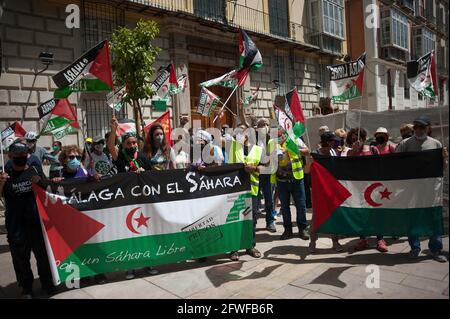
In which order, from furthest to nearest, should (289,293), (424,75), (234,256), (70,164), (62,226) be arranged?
1. (424,75)
2. (234,256)
3. (70,164)
4. (62,226)
5. (289,293)

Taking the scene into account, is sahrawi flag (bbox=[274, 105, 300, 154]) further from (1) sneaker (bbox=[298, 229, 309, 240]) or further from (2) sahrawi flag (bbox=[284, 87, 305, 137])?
(1) sneaker (bbox=[298, 229, 309, 240])

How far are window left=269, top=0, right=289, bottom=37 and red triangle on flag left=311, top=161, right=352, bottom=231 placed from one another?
15683 mm

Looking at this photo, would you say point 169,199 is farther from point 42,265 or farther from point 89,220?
point 42,265

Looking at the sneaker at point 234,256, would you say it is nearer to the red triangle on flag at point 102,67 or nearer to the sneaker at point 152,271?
the sneaker at point 152,271

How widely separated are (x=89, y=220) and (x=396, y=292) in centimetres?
331

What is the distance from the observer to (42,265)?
4.36 metres

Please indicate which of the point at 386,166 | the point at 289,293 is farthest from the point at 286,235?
the point at 289,293

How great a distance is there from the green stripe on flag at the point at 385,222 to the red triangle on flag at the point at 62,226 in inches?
118

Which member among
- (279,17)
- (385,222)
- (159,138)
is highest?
(279,17)

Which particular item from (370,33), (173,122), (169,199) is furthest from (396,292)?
(370,33)

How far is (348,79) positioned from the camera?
714cm

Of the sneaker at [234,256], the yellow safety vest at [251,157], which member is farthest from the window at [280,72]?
the sneaker at [234,256]

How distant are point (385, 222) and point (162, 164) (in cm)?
296

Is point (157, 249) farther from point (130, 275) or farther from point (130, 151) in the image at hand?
point (130, 151)
